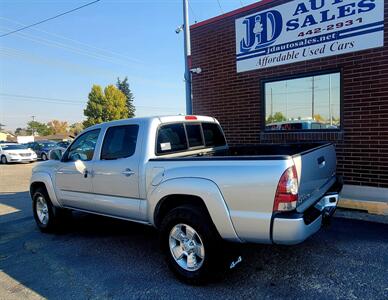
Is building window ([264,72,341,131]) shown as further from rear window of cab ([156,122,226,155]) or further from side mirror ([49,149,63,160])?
side mirror ([49,149,63,160])

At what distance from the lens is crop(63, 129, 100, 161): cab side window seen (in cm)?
502

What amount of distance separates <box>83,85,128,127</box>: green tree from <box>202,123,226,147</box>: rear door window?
56106 millimetres

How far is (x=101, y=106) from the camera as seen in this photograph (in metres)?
60.0

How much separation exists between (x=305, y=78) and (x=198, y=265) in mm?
5114

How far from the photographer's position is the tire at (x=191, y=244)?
3.45 m

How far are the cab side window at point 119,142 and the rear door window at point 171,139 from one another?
335 mm

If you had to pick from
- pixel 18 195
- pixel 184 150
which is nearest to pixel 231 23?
pixel 184 150

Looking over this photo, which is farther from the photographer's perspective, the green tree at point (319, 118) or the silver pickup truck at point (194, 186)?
the green tree at point (319, 118)

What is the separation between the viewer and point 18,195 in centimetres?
1004

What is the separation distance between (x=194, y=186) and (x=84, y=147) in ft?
8.09

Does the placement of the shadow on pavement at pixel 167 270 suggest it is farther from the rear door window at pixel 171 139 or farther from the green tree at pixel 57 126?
the green tree at pixel 57 126

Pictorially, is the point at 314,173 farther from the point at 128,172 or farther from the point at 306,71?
the point at 306,71

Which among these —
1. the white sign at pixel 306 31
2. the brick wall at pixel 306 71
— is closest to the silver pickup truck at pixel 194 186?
the brick wall at pixel 306 71

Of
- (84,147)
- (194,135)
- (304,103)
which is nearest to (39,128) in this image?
(304,103)
